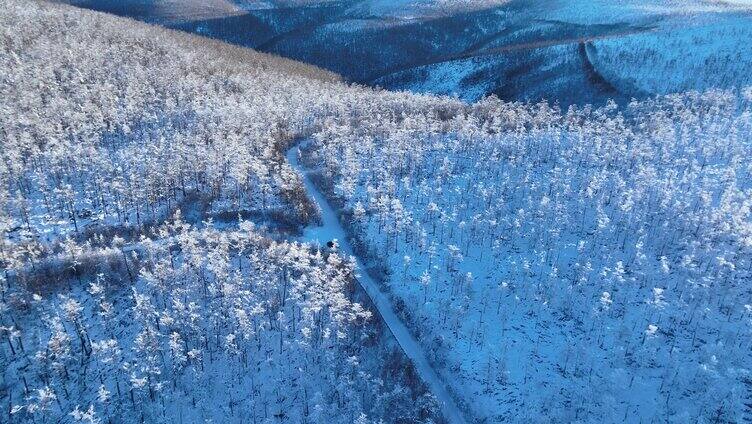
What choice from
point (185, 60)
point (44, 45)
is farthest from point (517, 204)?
point (44, 45)

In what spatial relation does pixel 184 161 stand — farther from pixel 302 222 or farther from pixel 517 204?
pixel 517 204

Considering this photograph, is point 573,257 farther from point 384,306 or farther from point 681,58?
point 681,58

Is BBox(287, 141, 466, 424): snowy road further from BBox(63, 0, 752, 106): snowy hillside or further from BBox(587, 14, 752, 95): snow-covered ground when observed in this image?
BBox(587, 14, 752, 95): snow-covered ground

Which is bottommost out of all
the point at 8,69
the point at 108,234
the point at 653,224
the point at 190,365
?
the point at 190,365

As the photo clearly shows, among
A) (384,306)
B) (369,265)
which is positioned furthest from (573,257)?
(369,265)

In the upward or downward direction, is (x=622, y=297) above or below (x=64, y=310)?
above

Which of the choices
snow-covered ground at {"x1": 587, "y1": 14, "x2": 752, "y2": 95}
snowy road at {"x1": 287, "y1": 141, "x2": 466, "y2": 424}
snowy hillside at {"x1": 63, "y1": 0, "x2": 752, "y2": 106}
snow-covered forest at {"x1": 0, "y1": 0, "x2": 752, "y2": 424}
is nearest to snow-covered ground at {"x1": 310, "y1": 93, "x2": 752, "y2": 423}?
snow-covered forest at {"x1": 0, "y1": 0, "x2": 752, "y2": 424}
